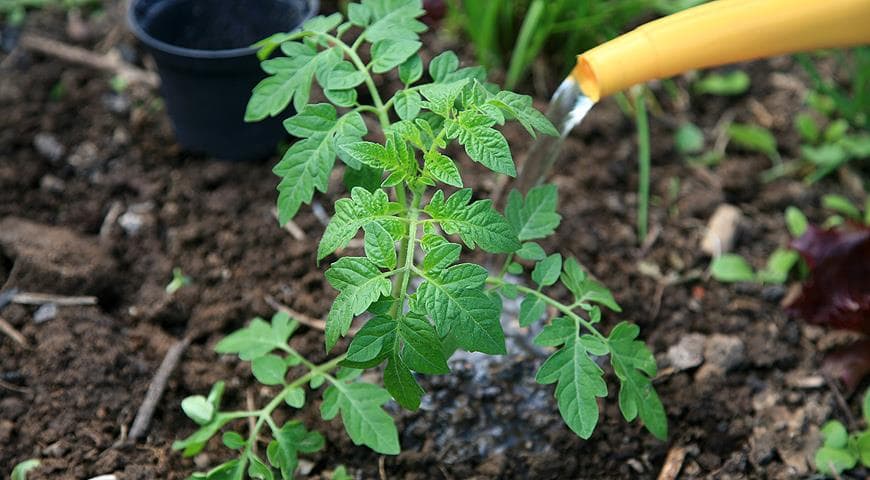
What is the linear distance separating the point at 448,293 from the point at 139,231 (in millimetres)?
1045

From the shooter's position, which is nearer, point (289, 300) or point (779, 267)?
point (289, 300)

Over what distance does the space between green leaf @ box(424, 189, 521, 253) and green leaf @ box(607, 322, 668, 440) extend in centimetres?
29

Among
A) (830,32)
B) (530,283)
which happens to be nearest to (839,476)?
(530,283)

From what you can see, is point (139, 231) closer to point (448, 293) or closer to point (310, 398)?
point (310, 398)

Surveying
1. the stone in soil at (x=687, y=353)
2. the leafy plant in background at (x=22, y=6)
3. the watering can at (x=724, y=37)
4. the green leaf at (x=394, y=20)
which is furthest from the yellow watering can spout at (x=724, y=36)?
the leafy plant in background at (x=22, y=6)

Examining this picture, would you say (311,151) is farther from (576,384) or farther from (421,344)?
(576,384)

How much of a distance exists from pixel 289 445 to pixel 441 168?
0.56 metres

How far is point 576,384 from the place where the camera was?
132cm

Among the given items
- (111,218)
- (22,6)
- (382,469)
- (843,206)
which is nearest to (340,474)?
(382,469)

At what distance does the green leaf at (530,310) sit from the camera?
4.55 ft

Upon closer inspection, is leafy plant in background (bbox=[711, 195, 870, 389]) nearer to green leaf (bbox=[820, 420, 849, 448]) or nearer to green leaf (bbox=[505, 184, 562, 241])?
green leaf (bbox=[820, 420, 849, 448])

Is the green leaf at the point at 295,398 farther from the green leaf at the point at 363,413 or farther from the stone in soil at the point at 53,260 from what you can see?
the stone in soil at the point at 53,260

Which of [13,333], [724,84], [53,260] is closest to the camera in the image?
[13,333]

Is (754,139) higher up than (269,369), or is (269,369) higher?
(269,369)
